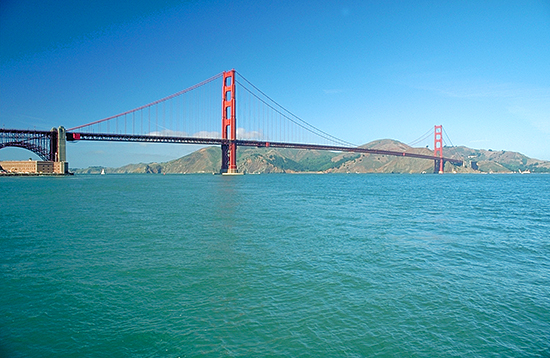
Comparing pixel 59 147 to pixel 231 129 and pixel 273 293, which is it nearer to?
pixel 231 129

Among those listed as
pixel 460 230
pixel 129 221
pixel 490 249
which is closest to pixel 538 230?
pixel 460 230

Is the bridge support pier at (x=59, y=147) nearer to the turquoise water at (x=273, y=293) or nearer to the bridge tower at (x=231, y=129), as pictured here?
the bridge tower at (x=231, y=129)

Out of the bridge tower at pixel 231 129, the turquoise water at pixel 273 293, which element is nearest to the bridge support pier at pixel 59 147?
the bridge tower at pixel 231 129

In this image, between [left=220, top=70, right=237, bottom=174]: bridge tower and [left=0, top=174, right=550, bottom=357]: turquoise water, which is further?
[left=220, top=70, right=237, bottom=174]: bridge tower

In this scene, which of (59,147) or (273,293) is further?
(59,147)

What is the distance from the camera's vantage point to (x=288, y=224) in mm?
16703

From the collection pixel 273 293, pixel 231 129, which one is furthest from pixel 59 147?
pixel 273 293

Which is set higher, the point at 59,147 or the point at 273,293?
the point at 59,147

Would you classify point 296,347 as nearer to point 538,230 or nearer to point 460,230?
point 460,230

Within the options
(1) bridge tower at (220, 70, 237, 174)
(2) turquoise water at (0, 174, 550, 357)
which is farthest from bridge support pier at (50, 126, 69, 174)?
(2) turquoise water at (0, 174, 550, 357)

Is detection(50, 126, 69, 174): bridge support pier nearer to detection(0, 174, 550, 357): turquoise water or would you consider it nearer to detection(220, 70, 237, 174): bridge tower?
detection(220, 70, 237, 174): bridge tower

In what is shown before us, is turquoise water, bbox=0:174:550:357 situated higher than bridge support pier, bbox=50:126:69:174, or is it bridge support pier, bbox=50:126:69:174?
bridge support pier, bbox=50:126:69:174

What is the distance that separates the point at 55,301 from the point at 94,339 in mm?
2264

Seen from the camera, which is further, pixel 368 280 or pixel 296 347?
pixel 368 280
